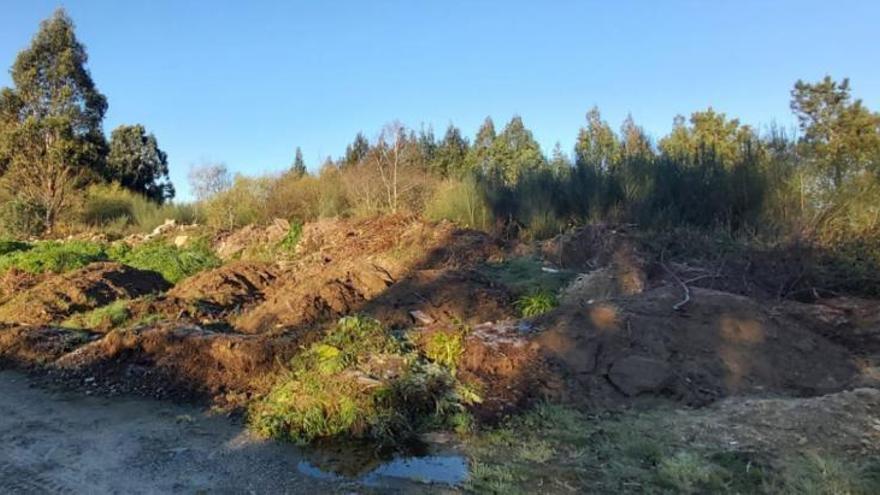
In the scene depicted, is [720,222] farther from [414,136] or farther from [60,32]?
[60,32]

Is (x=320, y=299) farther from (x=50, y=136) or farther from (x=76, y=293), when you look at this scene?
(x=50, y=136)

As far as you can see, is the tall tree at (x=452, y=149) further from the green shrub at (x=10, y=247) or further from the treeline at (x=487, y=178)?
the green shrub at (x=10, y=247)

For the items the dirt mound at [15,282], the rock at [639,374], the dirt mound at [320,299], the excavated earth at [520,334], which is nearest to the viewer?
the rock at [639,374]

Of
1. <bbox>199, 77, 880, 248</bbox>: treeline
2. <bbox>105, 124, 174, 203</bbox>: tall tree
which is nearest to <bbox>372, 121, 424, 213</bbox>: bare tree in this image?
<bbox>199, 77, 880, 248</bbox>: treeline

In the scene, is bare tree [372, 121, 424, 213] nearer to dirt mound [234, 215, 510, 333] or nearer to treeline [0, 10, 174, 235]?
dirt mound [234, 215, 510, 333]

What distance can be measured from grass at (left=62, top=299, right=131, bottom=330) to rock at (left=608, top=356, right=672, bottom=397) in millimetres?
6539

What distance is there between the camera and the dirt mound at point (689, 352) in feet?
18.9

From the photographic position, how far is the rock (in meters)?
5.73

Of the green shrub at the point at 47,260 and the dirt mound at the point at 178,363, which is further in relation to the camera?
the green shrub at the point at 47,260

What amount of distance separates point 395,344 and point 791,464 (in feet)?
11.2

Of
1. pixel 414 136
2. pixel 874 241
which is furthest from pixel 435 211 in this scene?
pixel 874 241

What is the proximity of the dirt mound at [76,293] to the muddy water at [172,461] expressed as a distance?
3969 millimetres

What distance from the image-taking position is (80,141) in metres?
23.8

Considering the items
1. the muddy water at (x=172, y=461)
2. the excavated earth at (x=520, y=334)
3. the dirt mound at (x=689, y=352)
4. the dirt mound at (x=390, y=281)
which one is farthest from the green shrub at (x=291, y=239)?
the dirt mound at (x=689, y=352)
